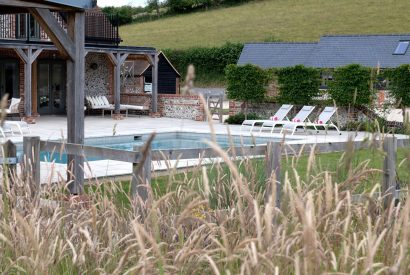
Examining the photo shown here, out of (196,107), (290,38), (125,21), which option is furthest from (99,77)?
(125,21)

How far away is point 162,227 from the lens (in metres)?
3.50

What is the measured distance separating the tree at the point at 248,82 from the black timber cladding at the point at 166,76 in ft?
24.5

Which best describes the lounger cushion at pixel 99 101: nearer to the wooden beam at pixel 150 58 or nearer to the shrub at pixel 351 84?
the wooden beam at pixel 150 58

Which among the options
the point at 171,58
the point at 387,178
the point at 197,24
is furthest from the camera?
the point at 197,24

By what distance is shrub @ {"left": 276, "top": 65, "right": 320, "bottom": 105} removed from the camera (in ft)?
68.2

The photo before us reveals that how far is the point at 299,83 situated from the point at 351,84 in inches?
61.9

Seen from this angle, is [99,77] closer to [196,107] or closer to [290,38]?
[196,107]

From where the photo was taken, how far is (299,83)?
68.6ft

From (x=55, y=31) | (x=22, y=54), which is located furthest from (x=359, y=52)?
(x=55, y=31)

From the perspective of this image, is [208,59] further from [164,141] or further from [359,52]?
[164,141]

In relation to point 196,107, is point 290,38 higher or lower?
higher

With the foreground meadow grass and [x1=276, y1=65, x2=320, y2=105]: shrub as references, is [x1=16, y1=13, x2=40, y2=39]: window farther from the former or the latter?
the foreground meadow grass

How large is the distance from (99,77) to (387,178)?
21099 mm

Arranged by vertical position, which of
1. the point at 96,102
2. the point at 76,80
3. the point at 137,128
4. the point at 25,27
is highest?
the point at 25,27
